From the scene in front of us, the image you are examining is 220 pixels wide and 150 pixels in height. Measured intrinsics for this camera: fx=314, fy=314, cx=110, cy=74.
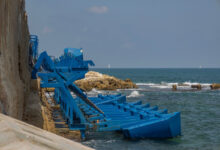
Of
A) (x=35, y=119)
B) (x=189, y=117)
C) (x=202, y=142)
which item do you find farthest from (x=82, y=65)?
(x=189, y=117)

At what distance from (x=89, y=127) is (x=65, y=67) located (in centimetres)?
343

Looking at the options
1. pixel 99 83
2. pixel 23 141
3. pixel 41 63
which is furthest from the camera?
Result: pixel 99 83

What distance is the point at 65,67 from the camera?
54.2ft

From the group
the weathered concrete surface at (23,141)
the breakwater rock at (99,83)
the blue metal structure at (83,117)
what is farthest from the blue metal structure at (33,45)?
the breakwater rock at (99,83)

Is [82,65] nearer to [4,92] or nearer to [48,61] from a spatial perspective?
[48,61]

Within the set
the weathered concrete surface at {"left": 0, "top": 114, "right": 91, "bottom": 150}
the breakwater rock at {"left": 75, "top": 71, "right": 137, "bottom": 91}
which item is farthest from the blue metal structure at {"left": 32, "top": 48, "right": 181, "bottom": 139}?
the breakwater rock at {"left": 75, "top": 71, "right": 137, "bottom": 91}

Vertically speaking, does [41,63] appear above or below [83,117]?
above

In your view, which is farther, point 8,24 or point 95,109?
point 95,109

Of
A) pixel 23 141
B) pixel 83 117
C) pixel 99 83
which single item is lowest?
pixel 83 117

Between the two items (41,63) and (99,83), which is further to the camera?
(99,83)

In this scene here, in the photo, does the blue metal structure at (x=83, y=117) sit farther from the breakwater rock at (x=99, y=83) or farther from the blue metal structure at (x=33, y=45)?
the breakwater rock at (x=99, y=83)

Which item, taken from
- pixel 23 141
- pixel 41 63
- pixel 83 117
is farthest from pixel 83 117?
pixel 23 141

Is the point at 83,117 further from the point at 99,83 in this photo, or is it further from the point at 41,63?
the point at 99,83

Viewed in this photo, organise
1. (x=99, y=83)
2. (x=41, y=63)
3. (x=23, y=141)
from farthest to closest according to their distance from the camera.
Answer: (x=99, y=83) < (x=41, y=63) < (x=23, y=141)
